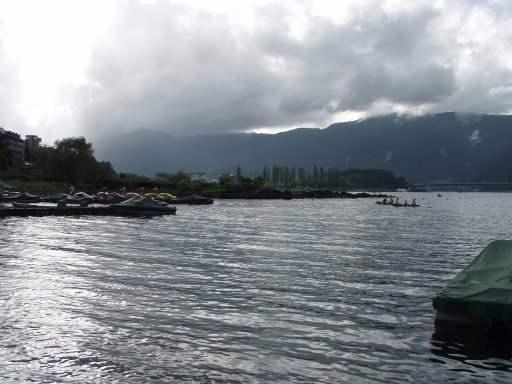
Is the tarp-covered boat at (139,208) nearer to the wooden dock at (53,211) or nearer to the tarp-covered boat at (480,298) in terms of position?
the wooden dock at (53,211)

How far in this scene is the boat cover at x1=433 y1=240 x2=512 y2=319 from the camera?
20969 mm

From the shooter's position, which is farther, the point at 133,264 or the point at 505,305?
the point at 133,264

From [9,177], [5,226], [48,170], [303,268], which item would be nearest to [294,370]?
[303,268]

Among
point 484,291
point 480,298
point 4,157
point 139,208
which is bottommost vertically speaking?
point 480,298

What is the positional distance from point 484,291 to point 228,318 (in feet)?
37.5

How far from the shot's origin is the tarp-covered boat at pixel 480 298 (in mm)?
20969

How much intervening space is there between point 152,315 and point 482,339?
1465 centimetres

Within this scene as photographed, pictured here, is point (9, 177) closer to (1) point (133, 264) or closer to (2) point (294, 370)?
(1) point (133, 264)

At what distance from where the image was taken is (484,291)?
21.8 meters

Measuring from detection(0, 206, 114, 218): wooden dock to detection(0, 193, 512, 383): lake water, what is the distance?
134ft

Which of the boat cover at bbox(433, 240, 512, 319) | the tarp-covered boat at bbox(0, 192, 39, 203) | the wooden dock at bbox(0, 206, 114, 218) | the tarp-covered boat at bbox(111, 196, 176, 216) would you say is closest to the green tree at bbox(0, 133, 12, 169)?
the tarp-covered boat at bbox(0, 192, 39, 203)

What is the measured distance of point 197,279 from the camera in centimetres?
3212

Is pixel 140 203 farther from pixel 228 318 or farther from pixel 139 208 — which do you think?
pixel 228 318

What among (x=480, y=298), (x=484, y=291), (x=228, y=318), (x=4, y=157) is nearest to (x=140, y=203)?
(x=228, y=318)
